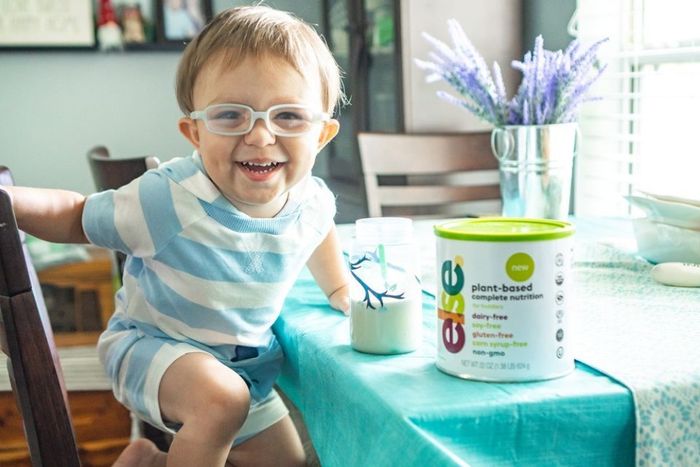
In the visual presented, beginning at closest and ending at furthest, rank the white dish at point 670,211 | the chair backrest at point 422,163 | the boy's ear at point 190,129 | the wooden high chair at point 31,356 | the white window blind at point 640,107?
the wooden high chair at point 31,356, the boy's ear at point 190,129, the white dish at point 670,211, the white window blind at point 640,107, the chair backrest at point 422,163

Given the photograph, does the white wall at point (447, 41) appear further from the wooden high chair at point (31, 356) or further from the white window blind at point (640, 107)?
the wooden high chair at point (31, 356)

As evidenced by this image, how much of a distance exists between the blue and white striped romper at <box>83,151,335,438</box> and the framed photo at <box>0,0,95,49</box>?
245 centimetres

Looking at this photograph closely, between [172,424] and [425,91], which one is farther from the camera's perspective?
[425,91]

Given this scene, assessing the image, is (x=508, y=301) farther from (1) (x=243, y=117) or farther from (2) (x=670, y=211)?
(2) (x=670, y=211)

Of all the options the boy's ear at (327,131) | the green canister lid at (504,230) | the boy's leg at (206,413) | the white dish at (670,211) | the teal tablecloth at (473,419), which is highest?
the boy's ear at (327,131)

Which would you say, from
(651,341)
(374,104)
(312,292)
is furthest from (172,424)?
(374,104)

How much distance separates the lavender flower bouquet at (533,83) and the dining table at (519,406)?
1.80ft

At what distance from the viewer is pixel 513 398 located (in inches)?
Answer: 27.7

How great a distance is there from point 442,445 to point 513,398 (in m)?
0.08

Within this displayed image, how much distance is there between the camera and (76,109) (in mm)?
3451

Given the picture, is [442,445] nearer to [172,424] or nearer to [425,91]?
[172,424]

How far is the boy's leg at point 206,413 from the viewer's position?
923 millimetres

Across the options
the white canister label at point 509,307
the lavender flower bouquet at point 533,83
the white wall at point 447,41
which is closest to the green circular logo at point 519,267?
the white canister label at point 509,307

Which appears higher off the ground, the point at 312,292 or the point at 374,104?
the point at 374,104
